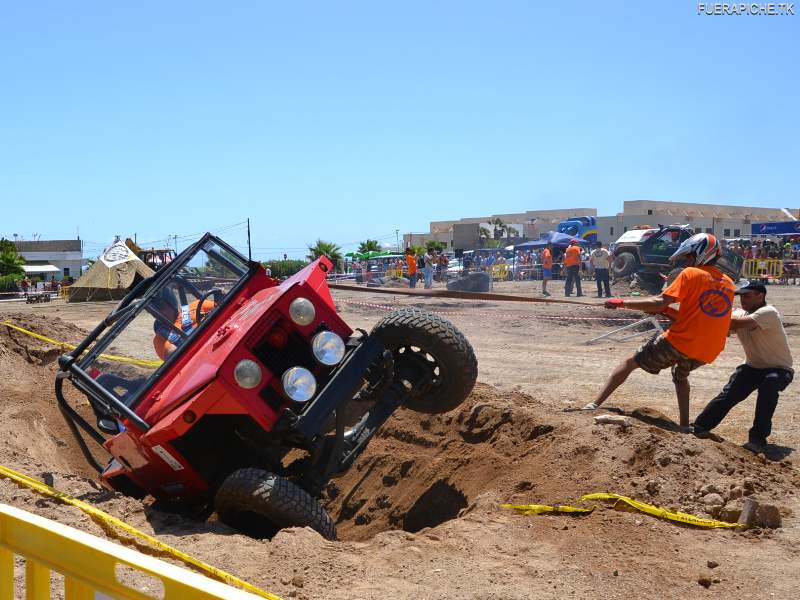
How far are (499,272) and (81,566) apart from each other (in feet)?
90.6

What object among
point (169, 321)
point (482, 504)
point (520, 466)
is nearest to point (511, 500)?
point (482, 504)

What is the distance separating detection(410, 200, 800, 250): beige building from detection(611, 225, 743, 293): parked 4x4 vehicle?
64.2 ft

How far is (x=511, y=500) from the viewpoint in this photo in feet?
17.8

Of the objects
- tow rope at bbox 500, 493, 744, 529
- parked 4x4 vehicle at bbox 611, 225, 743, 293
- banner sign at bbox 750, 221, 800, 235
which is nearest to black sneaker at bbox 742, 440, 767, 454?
tow rope at bbox 500, 493, 744, 529

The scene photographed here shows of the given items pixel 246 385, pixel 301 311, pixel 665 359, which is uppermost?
pixel 301 311

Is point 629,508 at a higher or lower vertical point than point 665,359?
lower

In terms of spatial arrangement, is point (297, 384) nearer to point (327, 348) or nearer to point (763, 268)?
point (327, 348)

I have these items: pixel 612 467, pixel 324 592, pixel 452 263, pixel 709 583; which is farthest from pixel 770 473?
pixel 452 263

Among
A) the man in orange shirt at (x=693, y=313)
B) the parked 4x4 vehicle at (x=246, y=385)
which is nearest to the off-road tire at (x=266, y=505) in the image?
the parked 4x4 vehicle at (x=246, y=385)

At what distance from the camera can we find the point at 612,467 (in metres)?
5.45

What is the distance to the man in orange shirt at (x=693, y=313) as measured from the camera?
638 cm

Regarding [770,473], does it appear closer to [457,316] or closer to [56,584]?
[56,584]

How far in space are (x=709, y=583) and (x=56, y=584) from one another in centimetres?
303

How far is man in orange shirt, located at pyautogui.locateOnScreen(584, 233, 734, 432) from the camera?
6383 mm
